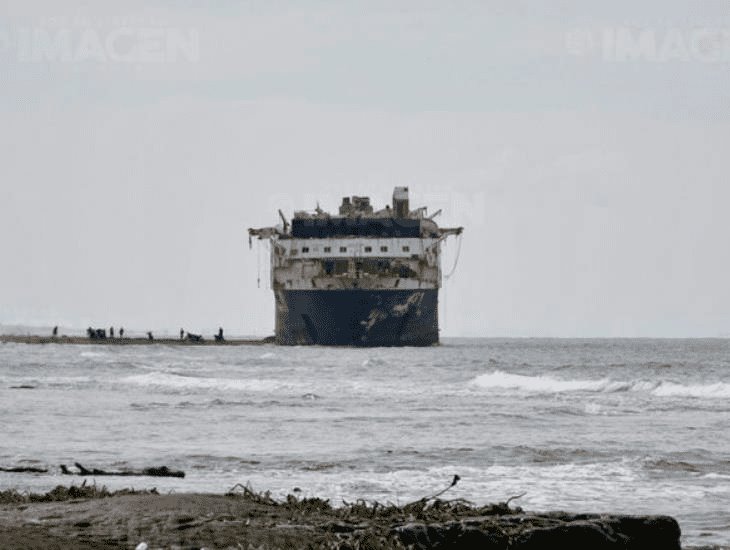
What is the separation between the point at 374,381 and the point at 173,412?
905 inches

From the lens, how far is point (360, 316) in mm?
106938

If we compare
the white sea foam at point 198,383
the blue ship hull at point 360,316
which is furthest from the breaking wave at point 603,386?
the blue ship hull at point 360,316

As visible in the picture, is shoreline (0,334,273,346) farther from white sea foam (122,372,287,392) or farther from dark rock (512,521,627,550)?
dark rock (512,521,627,550)

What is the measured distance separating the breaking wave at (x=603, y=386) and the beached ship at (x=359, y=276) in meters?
47.5

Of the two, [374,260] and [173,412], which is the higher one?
[374,260]

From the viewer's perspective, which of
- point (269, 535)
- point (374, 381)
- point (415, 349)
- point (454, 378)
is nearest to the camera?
point (269, 535)

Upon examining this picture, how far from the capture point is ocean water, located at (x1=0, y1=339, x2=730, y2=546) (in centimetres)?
1803

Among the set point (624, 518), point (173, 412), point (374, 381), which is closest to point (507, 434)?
point (173, 412)

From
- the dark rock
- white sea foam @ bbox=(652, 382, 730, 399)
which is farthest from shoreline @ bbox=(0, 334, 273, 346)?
the dark rock

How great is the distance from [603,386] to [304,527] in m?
43.4

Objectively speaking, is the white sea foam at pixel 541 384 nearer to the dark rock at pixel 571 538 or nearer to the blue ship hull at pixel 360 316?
the dark rock at pixel 571 538

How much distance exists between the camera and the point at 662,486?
62.3 feet

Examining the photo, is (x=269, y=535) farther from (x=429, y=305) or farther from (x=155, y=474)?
(x=429, y=305)

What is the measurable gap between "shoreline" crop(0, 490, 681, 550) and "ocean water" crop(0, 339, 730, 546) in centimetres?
231
